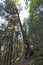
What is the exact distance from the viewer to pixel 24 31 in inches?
750

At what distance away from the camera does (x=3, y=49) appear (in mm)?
25922

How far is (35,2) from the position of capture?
11.7m

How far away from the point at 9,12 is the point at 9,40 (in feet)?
17.1

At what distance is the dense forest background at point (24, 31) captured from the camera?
37.7ft

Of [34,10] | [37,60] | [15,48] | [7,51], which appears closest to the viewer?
Result: [37,60]

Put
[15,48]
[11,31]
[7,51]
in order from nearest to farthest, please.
Answer: [11,31] → [7,51] → [15,48]

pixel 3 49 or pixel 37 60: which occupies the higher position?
pixel 3 49

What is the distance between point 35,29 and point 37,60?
1.99 meters

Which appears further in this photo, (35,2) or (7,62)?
(7,62)

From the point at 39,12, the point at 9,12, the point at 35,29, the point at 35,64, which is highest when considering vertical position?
the point at 9,12

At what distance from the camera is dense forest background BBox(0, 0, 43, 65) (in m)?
11.5

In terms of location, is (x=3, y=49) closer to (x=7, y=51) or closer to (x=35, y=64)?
(x=7, y=51)

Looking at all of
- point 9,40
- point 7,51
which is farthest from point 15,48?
point 9,40

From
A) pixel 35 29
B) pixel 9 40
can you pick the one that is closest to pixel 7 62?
pixel 9 40
